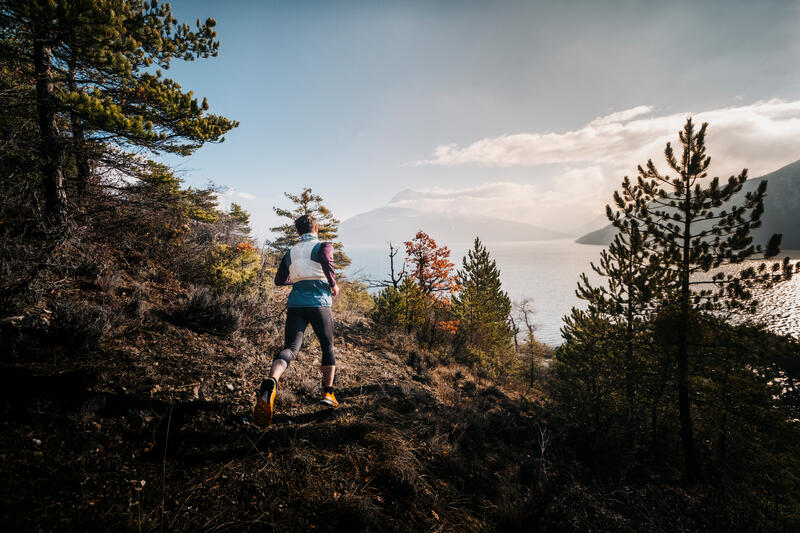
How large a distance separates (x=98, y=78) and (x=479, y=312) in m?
18.2

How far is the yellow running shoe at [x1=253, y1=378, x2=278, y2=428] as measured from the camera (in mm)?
2955

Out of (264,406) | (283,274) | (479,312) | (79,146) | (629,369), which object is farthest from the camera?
(479,312)

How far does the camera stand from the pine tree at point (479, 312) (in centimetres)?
1781

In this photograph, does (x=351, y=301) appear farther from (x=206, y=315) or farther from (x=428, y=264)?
(x=206, y=315)

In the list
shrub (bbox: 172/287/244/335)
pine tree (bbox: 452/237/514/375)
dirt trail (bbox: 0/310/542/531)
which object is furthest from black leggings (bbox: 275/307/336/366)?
pine tree (bbox: 452/237/514/375)

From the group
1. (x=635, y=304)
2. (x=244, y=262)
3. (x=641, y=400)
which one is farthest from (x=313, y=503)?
(x=641, y=400)

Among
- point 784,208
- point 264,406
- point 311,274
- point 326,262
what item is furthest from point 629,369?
point 784,208

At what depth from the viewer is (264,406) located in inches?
117

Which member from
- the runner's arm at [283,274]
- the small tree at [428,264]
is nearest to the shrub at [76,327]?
the runner's arm at [283,274]

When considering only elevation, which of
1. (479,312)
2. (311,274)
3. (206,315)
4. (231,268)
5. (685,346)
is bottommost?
(479,312)

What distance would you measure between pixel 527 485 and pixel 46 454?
5057mm

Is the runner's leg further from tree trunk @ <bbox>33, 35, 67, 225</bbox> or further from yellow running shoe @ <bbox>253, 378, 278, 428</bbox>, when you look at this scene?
tree trunk @ <bbox>33, 35, 67, 225</bbox>

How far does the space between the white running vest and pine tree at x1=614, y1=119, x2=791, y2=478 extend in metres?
8.02

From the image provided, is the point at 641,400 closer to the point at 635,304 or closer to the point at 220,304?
the point at 635,304
